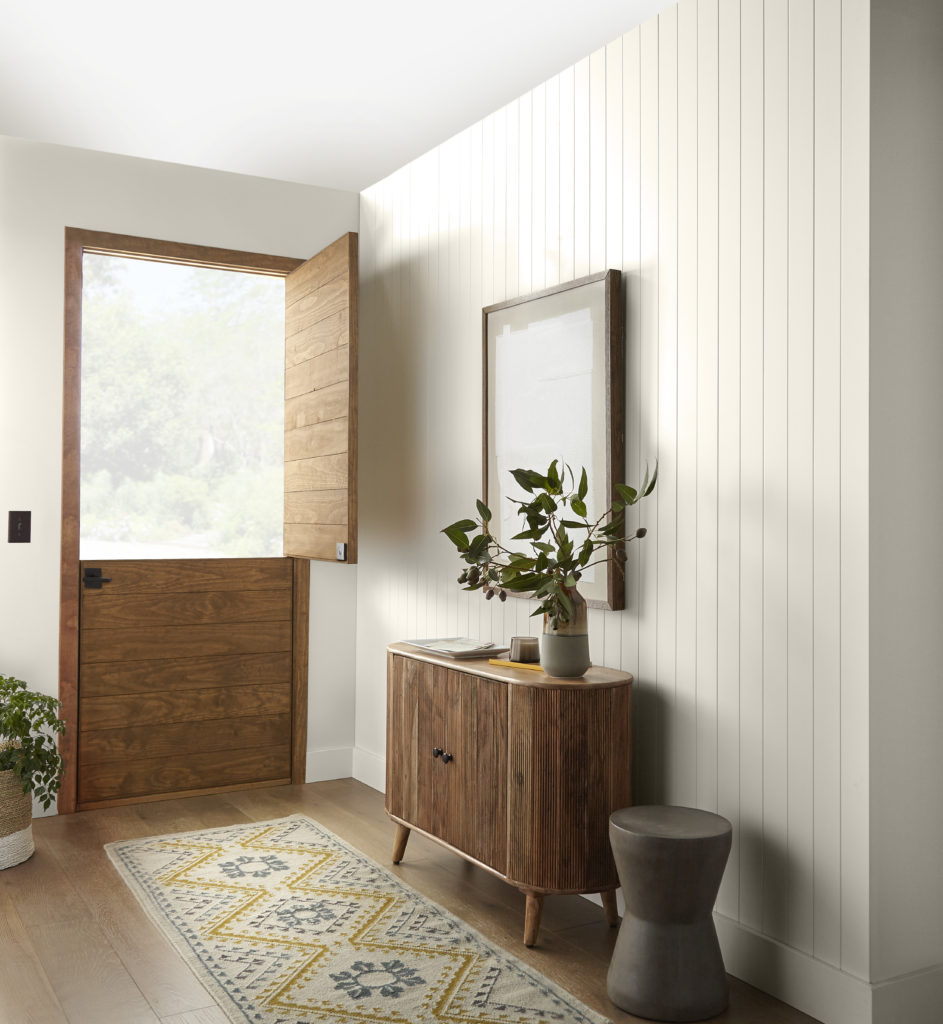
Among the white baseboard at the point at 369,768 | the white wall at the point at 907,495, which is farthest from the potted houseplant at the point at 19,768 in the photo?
the white wall at the point at 907,495

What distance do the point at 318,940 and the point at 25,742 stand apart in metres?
1.28

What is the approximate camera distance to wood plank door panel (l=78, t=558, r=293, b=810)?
3809 mm

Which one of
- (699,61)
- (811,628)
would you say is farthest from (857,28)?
(811,628)

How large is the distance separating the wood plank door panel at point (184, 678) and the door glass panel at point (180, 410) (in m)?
0.13

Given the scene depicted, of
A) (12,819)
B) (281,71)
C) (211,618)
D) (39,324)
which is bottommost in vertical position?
(12,819)

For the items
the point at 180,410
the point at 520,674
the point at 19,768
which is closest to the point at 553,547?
the point at 520,674

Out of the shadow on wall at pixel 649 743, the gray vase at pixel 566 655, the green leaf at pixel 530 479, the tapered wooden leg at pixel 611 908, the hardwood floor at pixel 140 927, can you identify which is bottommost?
the hardwood floor at pixel 140 927

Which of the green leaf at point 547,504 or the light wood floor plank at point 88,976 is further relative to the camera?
the green leaf at point 547,504

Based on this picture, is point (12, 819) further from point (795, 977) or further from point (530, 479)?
point (795, 977)

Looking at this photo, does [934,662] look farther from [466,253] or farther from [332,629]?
[332,629]

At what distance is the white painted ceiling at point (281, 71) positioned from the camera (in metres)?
3.17

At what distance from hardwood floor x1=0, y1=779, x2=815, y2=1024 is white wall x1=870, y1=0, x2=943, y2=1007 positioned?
0.37 m

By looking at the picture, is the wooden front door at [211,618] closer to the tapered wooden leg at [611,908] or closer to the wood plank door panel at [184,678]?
the wood plank door panel at [184,678]

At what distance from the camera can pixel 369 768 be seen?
13.5 ft
